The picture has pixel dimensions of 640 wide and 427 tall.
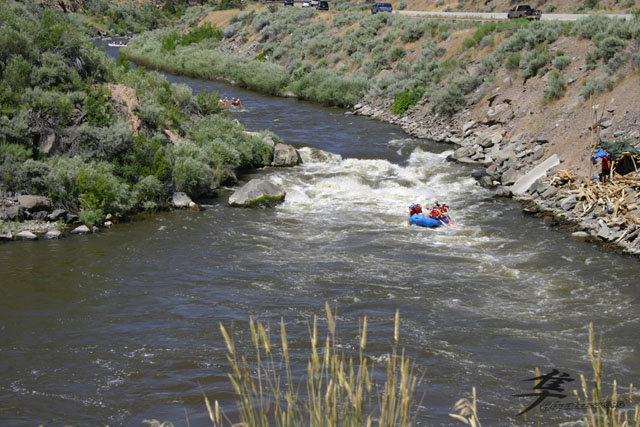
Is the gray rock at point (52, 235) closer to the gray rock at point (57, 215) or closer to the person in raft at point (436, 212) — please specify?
the gray rock at point (57, 215)

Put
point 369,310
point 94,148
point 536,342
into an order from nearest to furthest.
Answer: point 536,342
point 369,310
point 94,148

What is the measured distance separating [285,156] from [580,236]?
11673 millimetres

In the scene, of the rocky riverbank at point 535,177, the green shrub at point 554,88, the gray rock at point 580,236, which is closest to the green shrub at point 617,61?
the green shrub at point 554,88

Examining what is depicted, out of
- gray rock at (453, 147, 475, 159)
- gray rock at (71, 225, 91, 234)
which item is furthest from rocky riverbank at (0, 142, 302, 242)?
gray rock at (453, 147, 475, 159)

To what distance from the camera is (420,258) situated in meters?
15.3

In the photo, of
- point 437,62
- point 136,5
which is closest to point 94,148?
point 437,62

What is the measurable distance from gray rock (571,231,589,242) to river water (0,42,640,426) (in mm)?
294

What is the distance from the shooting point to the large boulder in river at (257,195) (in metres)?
19.6

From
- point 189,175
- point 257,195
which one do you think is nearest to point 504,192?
point 257,195

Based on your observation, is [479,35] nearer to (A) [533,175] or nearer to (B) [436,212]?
(A) [533,175]

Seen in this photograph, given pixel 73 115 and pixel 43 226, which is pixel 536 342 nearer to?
pixel 43 226

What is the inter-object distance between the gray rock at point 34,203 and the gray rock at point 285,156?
928 cm

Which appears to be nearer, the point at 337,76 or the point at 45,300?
the point at 45,300

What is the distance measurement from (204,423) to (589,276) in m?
9.51
